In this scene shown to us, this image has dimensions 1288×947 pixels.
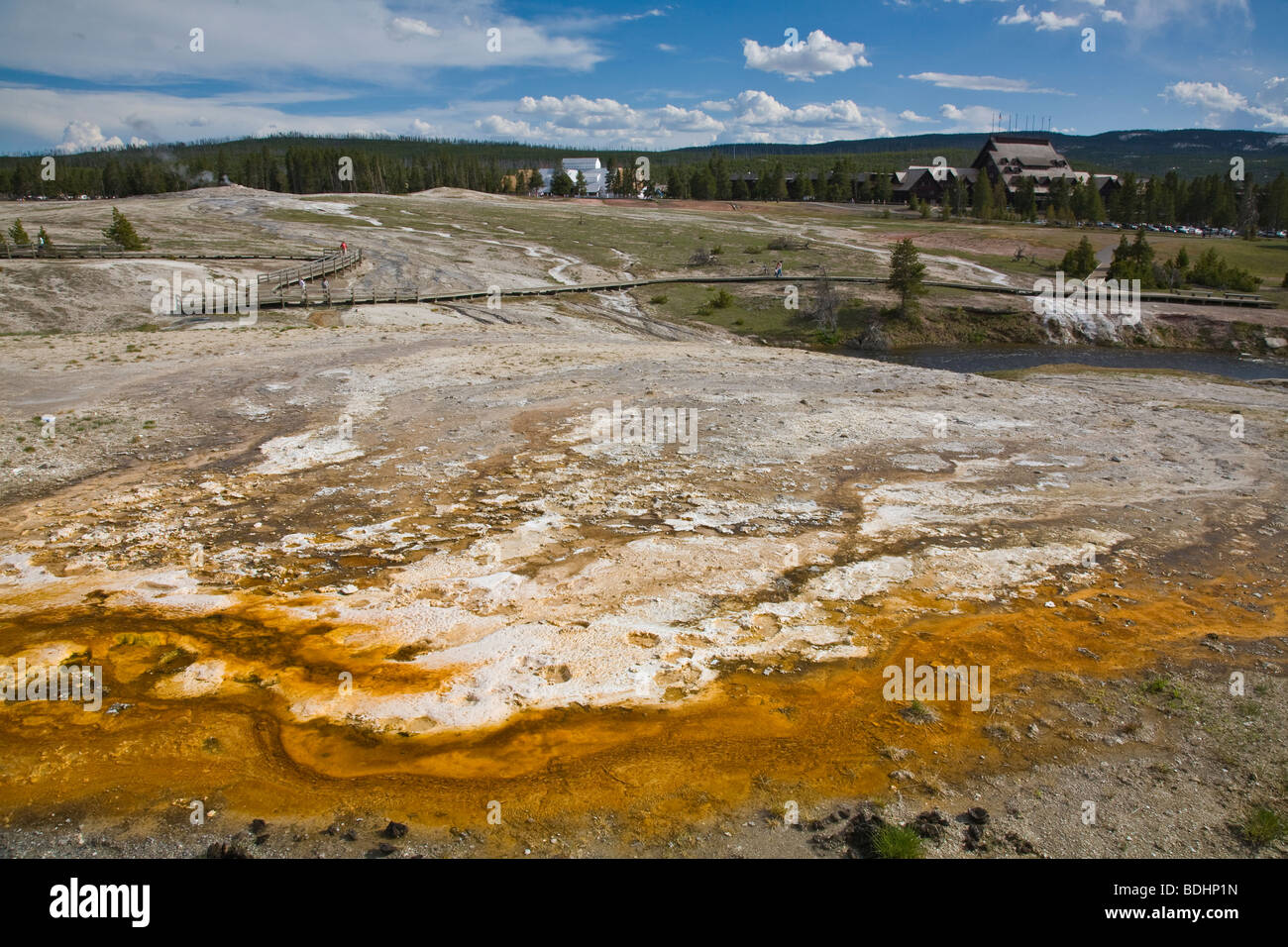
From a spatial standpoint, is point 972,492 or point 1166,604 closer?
point 1166,604

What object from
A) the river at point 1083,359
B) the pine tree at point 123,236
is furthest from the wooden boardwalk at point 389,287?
the river at point 1083,359

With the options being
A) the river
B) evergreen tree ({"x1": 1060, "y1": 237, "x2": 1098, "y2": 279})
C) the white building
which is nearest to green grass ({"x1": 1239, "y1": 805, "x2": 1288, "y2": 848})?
the river

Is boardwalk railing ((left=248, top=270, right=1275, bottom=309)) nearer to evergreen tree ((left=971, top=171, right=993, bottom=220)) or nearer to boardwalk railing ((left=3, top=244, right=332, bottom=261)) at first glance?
boardwalk railing ((left=3, top=244, right=332, bottom=261))

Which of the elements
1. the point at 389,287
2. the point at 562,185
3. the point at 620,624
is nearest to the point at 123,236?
the point at 389,287
